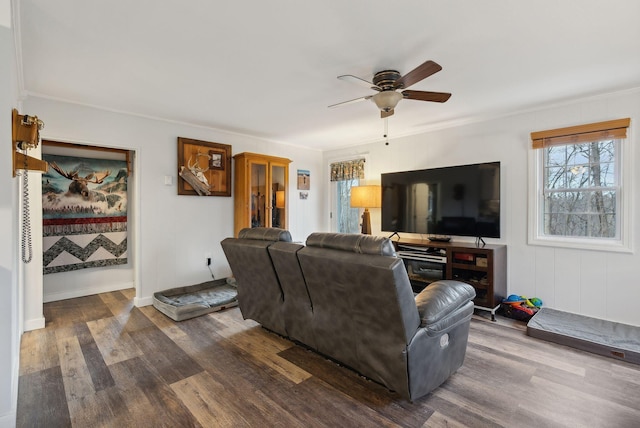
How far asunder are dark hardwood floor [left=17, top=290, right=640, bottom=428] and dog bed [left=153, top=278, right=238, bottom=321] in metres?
0.34

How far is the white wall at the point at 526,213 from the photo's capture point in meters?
2.97

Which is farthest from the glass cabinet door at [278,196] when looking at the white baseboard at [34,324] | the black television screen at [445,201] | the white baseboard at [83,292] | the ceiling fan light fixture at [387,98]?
the white baseboard at [34,324]

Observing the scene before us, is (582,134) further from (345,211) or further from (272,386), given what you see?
(272,386)

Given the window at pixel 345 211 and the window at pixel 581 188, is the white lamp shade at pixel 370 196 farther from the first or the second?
the window at pixel 581 188

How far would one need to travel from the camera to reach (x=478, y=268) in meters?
3.40

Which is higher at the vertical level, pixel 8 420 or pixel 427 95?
pixel 427 95

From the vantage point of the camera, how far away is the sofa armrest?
186 cm

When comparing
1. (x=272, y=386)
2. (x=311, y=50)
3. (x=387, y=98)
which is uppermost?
(x=311, y=50)

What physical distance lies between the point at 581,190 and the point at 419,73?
8.08ft

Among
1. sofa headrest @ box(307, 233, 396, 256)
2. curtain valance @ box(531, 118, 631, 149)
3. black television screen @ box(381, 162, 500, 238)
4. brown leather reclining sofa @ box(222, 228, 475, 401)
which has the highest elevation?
curtain valance @ box(531, 118, 631, 149)

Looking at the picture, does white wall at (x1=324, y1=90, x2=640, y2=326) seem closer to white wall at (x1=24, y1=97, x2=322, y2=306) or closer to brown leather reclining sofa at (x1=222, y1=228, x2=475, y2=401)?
brown leather reclining sofa at (x1=222, y1=228, x2=475, y2=401)

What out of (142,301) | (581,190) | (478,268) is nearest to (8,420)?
(142,301)

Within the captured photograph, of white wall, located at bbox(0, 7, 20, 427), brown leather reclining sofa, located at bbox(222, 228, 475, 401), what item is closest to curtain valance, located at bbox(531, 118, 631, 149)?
brown leather reclining sofa, located at bbox(222, 228, 475, 401)

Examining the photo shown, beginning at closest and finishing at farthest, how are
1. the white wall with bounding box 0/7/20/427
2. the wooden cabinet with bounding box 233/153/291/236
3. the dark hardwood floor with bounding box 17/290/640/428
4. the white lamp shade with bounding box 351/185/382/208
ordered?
1. the white wall with bounding box 0/7/20/427
2. the dark hardwood floor with bounding box 17/290/640/428
3. the wooden cabinet with bounding box 233/153/291/236
4. the white lamp shade with bounding box 351/185/382/208
